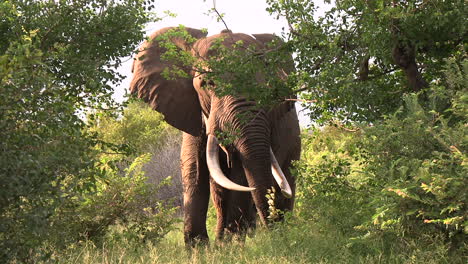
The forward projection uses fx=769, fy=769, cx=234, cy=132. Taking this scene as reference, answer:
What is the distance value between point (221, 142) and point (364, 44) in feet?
8.21

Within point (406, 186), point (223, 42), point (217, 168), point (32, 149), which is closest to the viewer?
point (32, 149)

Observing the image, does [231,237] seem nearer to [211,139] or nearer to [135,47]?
[211,139]

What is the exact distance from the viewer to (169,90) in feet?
40.3

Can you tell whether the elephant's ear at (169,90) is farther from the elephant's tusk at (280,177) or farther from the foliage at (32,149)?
the foliage at (32,149)

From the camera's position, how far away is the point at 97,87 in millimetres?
8938

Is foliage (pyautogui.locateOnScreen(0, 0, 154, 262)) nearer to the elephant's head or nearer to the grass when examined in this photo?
the grass

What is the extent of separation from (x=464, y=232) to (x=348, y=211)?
67.1 inches

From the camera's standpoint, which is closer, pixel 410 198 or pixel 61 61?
pixel 410 198

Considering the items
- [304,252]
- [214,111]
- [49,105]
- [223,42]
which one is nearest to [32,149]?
[49,105]

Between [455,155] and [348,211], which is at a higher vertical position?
[455,155]

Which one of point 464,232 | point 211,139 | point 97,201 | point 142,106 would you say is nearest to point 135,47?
point 211,139

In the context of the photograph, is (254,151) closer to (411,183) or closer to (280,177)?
(280,177)

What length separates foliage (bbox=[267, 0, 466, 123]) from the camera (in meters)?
9.10

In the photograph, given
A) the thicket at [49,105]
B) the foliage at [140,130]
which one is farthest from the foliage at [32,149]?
the foliage at [140,130]
